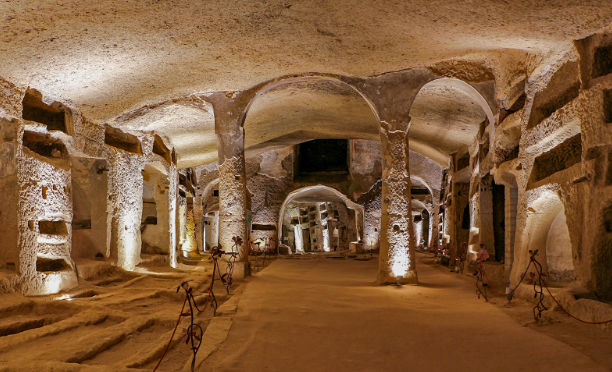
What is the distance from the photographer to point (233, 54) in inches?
254

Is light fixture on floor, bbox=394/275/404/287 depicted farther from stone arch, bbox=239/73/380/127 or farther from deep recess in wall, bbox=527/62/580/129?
deep recess in wall, bbox=527/62/580/129

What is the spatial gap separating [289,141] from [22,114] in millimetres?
8792

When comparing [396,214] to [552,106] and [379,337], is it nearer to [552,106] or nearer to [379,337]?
[552,106]

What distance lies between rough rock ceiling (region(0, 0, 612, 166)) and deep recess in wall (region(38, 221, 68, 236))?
196 cm

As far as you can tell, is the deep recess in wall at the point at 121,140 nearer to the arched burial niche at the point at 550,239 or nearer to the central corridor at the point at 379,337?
the central corridor at the point at 379,337

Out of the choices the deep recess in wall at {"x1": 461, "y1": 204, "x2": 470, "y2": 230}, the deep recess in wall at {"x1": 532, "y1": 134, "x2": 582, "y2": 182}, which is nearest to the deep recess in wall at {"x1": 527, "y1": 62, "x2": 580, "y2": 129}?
the deep recess in wall at {"x1": 532, "y1": 134, "x2": 582, "y2": 182}

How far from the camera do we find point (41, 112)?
6773 millimetres

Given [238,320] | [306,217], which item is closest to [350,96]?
[238,320]

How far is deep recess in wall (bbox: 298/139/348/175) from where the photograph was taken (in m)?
19.7

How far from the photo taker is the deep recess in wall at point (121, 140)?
28.9ft

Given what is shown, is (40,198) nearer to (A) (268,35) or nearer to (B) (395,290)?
(A) (268,35)

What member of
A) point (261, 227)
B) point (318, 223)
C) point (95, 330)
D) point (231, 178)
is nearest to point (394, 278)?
point (231, 178)

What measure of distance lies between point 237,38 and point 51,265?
4.49 metres

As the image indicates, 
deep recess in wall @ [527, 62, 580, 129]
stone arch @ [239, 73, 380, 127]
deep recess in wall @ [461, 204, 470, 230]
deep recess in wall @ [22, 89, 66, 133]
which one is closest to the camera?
deep recess in wall @ [527, 62, 580, 129]
